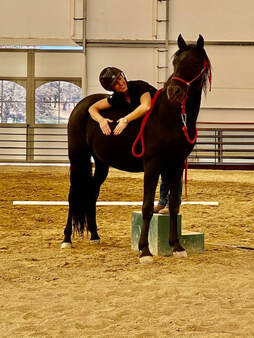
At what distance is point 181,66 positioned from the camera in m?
4.43

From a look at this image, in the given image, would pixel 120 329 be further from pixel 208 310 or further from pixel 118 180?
pixel 118 180

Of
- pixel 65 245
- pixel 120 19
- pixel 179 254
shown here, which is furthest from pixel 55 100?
pixel 179 254

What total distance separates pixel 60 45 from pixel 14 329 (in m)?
13.5

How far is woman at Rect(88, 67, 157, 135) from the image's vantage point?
4664 mm

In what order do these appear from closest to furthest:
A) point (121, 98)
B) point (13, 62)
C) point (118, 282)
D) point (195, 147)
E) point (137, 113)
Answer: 1. point (118, 282)
2. point (137, 113)
3. point (121, 98)
4. point (195, 147)
5. point (13, 62)

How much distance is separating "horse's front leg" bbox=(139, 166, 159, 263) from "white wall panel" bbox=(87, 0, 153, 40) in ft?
37.4

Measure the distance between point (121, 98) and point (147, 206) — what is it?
2.98 ft

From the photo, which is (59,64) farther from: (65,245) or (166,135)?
(166,135)

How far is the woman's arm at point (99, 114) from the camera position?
4.80 metres

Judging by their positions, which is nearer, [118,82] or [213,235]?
[118,82]

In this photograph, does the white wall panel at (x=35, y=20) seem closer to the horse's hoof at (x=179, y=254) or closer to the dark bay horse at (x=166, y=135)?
the dark bay horse at (x=166, y=135)

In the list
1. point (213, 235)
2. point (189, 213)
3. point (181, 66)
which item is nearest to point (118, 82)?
point (181, 66)

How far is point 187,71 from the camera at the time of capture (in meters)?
4.43

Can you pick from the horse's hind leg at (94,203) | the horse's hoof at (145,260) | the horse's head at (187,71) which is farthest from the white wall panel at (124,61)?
the horse's hoof at (145,260)
